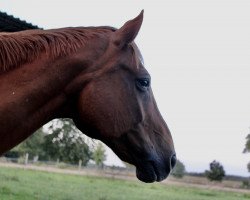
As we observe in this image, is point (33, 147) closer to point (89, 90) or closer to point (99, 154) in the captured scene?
point (99, 154)

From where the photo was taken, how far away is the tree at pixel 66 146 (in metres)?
57.9

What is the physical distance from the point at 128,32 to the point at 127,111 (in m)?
0.45

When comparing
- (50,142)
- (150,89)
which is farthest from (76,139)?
(150,89)

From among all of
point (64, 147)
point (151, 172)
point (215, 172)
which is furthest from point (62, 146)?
point (151, 172)

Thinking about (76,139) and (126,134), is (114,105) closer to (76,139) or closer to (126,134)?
(126,134)

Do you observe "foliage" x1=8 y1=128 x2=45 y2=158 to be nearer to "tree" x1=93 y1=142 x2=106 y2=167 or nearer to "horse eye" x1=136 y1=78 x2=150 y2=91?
"tree" x1=93 y1=142 x2=106 y2=167

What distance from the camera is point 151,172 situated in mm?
2693

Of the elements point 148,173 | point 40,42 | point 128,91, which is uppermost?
point 40,42

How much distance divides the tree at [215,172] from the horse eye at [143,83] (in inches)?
1527

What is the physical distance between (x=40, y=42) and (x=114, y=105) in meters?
0.52

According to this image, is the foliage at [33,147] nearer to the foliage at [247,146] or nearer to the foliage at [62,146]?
the foliage at [62,146]

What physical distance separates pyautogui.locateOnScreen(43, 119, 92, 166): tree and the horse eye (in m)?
54.9

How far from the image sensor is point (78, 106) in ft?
8.34

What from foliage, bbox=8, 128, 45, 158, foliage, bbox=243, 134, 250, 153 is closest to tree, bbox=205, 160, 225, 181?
foliage, bbox=243, 134, 250, 153
